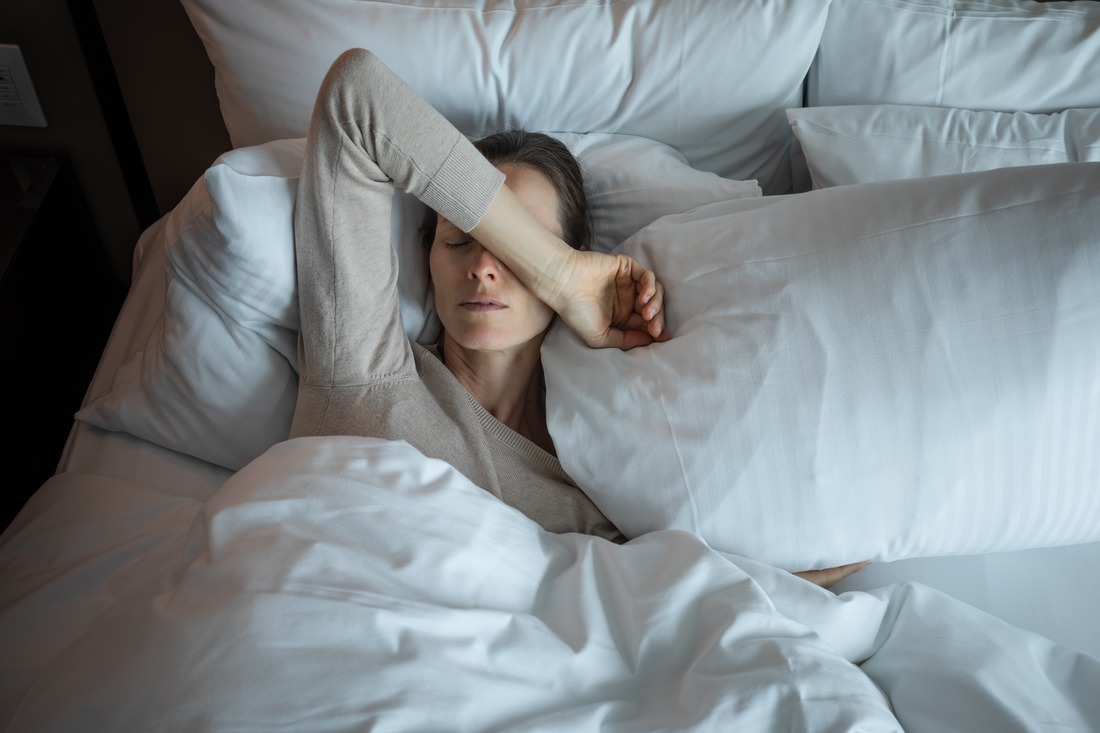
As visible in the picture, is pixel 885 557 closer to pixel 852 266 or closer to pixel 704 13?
pixel 852 266

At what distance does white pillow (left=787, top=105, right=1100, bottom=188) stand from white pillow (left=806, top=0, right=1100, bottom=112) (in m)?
0.04

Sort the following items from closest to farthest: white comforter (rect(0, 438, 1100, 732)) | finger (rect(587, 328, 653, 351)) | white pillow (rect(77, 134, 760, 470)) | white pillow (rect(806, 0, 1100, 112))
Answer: white comforter (rect(0, 438, 1100, 732)) → white pillow (rect(77, 134, 760, 470)) → finger (rect(587, 328, 653, 351)) → white pillow (rect(806, 0, 1100, 112))

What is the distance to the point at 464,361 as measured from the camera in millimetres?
1139

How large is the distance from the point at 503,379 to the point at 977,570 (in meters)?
0.67

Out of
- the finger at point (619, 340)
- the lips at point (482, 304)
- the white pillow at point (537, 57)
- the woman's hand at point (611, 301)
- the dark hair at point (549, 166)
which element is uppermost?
the white pillow at point (537, 57)

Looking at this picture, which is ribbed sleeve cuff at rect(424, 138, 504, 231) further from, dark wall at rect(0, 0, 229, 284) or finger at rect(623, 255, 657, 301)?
dark wall at rect(0, 0, 229, 284)

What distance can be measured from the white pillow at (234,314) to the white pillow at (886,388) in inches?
11.7

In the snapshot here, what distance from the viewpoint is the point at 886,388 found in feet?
2.91

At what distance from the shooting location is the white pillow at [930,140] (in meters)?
1.15

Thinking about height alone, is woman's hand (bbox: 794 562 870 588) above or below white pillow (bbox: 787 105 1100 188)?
below

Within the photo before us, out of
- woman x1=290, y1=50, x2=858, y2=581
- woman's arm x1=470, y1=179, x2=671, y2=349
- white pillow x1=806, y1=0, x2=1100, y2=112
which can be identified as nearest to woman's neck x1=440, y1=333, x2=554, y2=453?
woman x1=290, y1=50, x2=858, y2=581

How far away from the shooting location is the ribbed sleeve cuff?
38.3 inches

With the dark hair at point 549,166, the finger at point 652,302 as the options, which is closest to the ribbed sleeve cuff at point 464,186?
the dark hair at point 549,166

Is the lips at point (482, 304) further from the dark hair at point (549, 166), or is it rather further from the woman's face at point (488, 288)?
the dark hair at point (549, 166)
